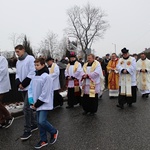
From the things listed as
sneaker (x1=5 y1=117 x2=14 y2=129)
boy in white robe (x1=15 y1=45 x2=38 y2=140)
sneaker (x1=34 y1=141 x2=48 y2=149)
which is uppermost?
boy in white robe (x1=15 y1=45 x2=38 y2=140)

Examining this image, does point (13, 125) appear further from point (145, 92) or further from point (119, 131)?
point (145, 92)

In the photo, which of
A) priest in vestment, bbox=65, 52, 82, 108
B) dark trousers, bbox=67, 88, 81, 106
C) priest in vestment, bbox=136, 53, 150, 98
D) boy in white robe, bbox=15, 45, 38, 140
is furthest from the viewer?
→ priest in vestment, bbox=136, 53, 150, 98

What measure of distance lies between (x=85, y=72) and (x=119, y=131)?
2.44 metres

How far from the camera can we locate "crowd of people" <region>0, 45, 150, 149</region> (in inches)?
200

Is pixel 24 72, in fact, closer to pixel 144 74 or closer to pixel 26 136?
pixel 26 136

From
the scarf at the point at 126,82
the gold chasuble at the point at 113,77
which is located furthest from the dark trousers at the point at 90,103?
the gold chasuble at the point at 113,77

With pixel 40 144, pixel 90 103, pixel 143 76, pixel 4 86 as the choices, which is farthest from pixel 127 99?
pixel 40 144

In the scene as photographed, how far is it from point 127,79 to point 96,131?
→ 10.8 feet

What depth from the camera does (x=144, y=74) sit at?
11.5 metres

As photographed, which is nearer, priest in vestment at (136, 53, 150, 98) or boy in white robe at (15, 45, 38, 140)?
boy in white robe at (15, 45, 38, 140)

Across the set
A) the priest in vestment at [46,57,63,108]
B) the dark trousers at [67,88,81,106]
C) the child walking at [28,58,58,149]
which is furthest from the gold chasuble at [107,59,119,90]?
the child walking at [28,58,58,149]

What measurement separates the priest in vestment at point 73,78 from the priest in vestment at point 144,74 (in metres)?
3.24

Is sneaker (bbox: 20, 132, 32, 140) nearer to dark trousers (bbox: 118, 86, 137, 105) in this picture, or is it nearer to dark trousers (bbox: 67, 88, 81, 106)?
dark trousers (bbox: 67, 88, 81, 106)

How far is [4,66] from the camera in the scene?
21.7 feet
